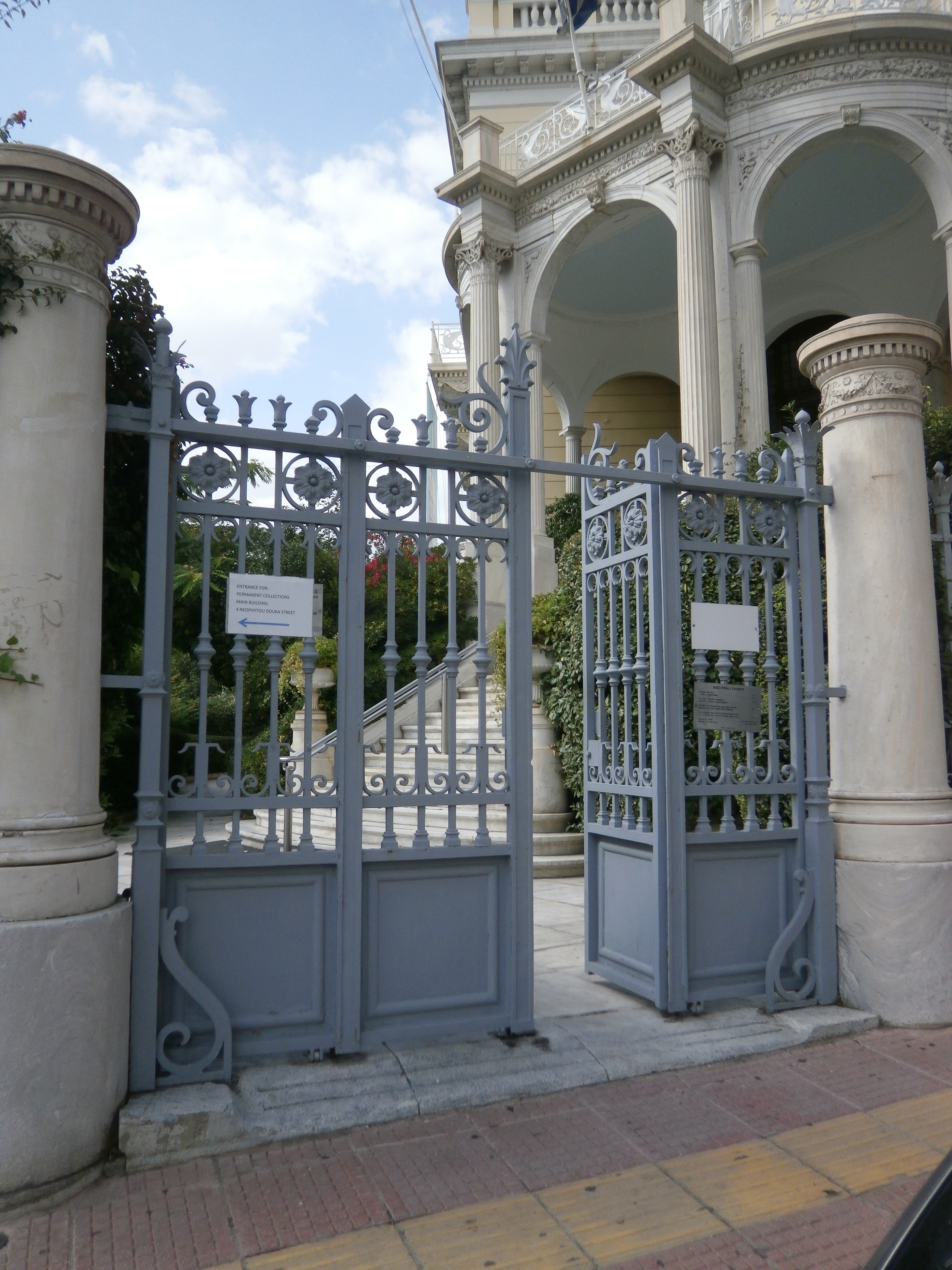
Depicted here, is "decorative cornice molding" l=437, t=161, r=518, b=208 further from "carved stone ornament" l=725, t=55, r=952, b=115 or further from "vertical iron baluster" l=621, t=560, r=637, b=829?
"vertical iron baluster" l=621, t=560, r=637, b=829

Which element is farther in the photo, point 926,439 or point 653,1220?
point 926,439

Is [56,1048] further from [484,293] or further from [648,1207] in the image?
[484,293]

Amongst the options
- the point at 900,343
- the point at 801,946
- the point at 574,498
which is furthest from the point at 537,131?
the point at 801,946

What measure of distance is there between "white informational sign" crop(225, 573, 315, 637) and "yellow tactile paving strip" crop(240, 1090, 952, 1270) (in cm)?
216

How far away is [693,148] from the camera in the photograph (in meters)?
12.0

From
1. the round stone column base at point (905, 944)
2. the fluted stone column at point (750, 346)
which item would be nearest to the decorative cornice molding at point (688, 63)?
the fluted stone column at point (750, 346)

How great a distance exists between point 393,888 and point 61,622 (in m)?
1.78

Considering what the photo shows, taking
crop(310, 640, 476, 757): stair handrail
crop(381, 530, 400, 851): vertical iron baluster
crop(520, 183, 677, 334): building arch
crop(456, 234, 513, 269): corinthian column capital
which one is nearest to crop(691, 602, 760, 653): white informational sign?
crop(381, 530, 400, 851): vertical iron baluster

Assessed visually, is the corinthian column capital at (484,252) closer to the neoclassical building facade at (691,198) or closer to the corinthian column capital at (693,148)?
the neoclassical building facade at (691,198)

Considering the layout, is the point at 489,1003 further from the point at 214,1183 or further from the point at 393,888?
the point at 214,1183

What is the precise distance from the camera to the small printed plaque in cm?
480

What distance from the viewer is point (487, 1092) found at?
379cm

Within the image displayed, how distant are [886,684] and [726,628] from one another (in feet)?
2.89

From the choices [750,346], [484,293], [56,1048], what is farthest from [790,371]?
[56,1048]
